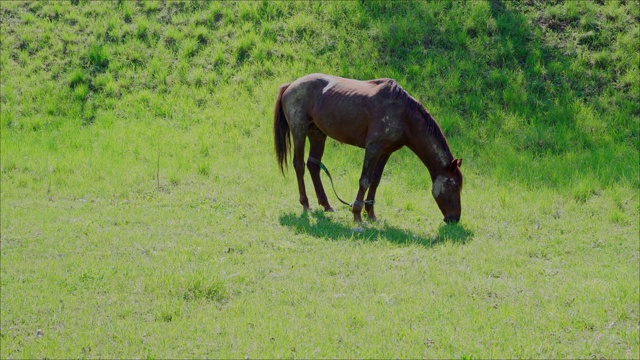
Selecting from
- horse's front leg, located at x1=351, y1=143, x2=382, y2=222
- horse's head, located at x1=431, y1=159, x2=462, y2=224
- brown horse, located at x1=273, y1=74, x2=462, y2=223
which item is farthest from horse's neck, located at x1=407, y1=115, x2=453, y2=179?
horse's front leg, located at x1=351, y1=143, x2=382, y2=222

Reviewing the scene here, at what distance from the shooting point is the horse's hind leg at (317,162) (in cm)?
1192

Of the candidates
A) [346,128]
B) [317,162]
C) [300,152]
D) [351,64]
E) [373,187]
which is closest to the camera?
[346,128]

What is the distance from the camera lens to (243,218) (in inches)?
446

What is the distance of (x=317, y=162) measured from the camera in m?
12.0

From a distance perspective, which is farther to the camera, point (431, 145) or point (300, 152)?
point (300, 152)

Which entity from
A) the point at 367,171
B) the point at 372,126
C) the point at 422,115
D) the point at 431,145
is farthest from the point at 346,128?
the point at 431,145

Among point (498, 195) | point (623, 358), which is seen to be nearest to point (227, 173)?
point (498, 195)

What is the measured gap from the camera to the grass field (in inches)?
278

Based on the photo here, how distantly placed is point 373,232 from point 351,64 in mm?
9256

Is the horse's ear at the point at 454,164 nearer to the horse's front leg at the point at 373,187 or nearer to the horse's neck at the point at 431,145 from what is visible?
the horse's neck at the point at 431,145

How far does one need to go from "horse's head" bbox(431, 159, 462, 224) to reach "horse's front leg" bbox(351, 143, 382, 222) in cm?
96

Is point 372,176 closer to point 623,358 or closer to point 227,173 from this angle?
point 227,173

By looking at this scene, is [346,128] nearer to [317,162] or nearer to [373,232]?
[317,162]

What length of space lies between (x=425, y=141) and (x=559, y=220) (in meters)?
2.57
